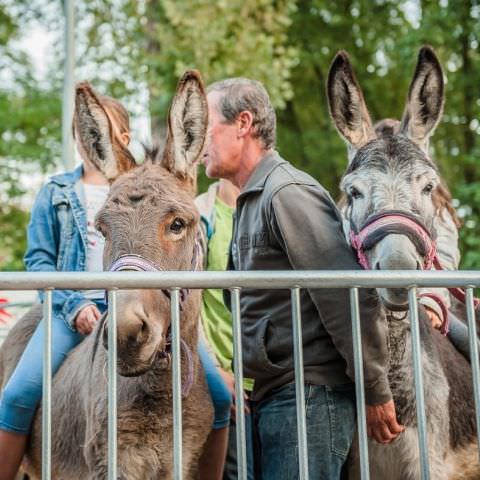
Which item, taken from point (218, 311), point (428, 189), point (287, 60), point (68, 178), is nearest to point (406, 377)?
point (428, 189)

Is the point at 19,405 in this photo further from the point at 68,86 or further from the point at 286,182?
the point at 68,86

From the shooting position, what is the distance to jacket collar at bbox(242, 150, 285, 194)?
3474mm

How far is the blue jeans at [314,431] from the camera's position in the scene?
313cm

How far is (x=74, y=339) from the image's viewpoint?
14.2ft

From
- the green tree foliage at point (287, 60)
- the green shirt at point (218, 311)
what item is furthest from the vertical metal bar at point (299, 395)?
the green tree foliage at point (287, 60)

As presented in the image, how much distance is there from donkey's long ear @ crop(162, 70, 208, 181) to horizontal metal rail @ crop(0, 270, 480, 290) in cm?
116

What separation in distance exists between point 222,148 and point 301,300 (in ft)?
3.41

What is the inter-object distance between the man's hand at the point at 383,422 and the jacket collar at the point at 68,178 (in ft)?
7.61

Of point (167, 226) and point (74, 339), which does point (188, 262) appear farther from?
point (74, 339)

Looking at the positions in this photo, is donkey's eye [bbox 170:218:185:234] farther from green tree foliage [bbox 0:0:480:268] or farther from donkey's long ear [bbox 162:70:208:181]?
green tree foliage [bbox 0:0:480:268]

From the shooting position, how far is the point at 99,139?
3.73 metres

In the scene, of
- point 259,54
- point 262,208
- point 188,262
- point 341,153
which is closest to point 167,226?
point 188,262

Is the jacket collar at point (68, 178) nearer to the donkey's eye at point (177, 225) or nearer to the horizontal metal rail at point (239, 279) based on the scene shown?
the donkey's eye at point (177, 225)

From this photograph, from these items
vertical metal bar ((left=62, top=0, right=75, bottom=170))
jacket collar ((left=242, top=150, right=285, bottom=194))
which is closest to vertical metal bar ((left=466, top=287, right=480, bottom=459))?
jacket collar ((left=242, top=150, right=285, bottom=194))
